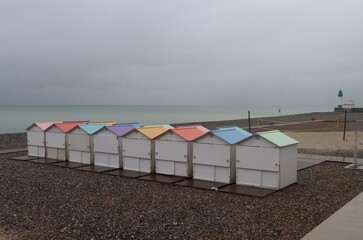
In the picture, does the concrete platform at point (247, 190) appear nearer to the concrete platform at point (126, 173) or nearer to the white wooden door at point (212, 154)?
the white wooden door at point (212, 154)

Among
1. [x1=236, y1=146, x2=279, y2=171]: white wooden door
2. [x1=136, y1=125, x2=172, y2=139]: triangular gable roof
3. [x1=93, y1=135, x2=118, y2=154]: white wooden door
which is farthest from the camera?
[x1=93, y1=135, x2=118, y2=154]: white wooden door

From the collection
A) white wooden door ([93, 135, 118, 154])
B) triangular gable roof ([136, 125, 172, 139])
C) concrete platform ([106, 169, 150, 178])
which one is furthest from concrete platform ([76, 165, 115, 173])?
triangular gable roof ([136, 125, 172, 139])

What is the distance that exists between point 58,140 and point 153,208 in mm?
7294

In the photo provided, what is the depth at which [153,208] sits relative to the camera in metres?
7.78

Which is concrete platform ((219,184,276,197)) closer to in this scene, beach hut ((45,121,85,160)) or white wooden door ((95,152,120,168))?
white wooden door ((95,152,120,168))

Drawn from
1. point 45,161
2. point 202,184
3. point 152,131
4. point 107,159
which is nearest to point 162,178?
point 202,184

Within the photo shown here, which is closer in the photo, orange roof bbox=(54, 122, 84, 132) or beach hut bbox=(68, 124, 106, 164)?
beach hut bbox=(68, 124, 106, 164)

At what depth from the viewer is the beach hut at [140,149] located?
1138 centimetres

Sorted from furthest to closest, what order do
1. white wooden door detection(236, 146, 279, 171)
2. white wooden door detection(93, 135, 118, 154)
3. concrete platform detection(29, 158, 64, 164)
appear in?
concrete platform detection(29, 158, 64, 164)
white wooden door detection(93, 135, 118, 154)
white wooden door detection(236, 146, 279, 171)

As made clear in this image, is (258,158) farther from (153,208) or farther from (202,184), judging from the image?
(153,208)

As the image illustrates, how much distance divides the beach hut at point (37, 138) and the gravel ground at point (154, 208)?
11.1 feet

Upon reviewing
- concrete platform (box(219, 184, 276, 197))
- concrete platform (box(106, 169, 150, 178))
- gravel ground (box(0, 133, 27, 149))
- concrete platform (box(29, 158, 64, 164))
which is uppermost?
concrete platform (box(219, 184, 276, 197))

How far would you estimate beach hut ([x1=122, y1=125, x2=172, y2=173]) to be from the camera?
11383 mm

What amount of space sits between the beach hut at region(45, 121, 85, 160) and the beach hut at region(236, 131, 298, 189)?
21.5 ft
